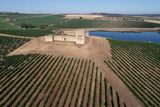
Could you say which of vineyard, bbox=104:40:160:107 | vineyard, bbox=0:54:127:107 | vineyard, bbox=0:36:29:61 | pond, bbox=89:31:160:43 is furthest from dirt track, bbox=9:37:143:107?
pond, bbox=89:31:160:43

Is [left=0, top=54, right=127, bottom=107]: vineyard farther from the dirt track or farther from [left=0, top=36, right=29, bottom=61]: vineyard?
[left=0, top=36, right=29, bottom=61]: vineyard

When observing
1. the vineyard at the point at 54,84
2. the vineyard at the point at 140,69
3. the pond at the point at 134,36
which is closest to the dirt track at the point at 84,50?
the vineyard at the point at 140,69

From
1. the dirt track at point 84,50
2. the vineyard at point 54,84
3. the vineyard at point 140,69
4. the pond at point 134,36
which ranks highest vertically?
the dirt track at point 84,50

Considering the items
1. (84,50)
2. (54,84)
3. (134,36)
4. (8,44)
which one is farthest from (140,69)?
(134,36)

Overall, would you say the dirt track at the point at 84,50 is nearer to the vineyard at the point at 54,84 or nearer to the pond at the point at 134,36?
the vineyard at the point at 54,84

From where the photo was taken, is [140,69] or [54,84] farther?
[140,69]

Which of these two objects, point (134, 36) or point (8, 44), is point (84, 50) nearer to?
point (8, 44)
